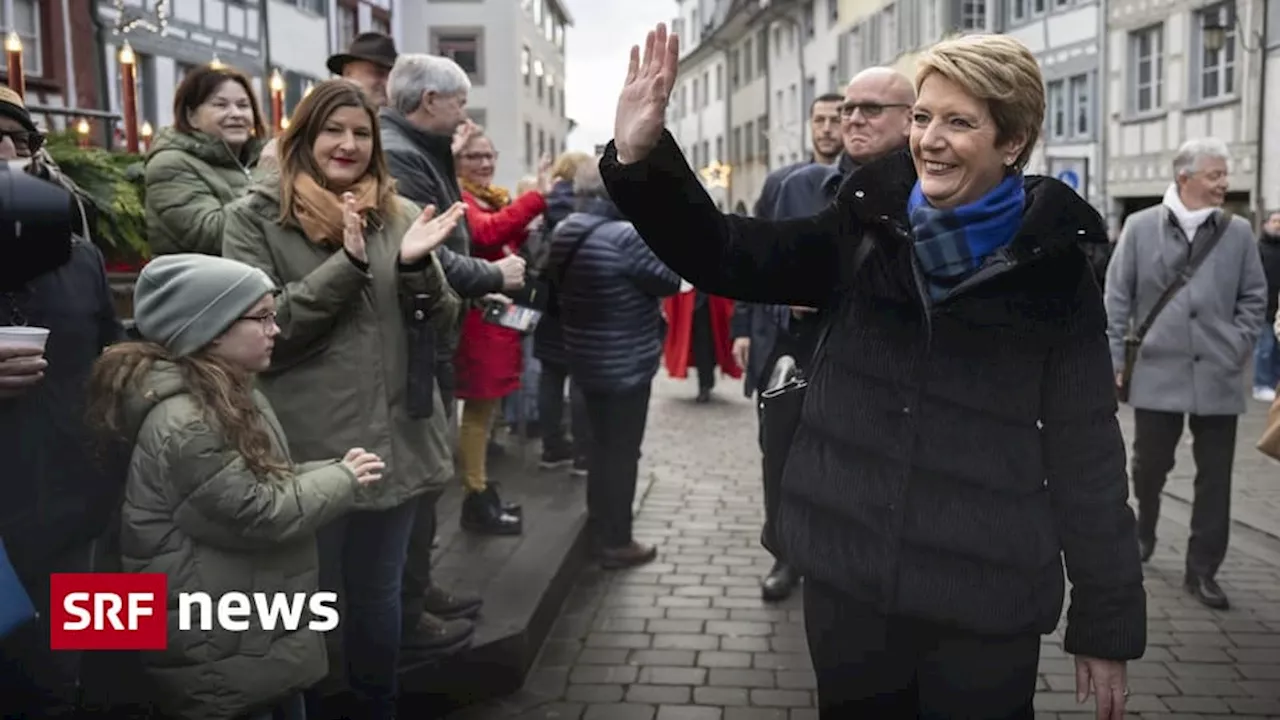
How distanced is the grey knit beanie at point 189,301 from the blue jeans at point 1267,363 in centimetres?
1110

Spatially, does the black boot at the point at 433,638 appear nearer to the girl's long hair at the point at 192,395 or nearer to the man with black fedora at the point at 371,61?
the girl's long hair at the point at 192,395

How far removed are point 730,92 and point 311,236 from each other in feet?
188

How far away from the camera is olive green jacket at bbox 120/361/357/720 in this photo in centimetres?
289

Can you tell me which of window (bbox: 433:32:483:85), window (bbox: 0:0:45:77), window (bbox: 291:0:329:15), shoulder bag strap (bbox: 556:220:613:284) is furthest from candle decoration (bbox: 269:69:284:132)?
window (bbox: 433:32:483:85)

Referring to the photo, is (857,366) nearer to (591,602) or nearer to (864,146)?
(864,146)

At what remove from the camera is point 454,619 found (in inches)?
185

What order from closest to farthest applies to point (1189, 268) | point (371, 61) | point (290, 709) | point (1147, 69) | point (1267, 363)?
point (290, 709) → point (371, 61) → point (1189, 268) → point (1267, 363) → point (1147, 69)

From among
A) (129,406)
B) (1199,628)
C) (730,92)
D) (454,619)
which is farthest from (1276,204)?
(730,92)

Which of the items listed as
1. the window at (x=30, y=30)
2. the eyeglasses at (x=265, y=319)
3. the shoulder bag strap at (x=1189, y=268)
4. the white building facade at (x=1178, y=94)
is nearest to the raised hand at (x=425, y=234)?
the eyeglasses at (x=265, y=319)

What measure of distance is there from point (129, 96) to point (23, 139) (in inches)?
63.4

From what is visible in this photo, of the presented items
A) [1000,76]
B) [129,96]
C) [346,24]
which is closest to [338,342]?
[129,96]

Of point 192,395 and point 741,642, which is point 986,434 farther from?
point 741,642

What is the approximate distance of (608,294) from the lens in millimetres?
6059

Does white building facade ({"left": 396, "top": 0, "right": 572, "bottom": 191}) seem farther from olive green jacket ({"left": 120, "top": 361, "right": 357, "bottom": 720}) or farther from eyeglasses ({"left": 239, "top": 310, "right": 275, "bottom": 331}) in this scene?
olive green jacket ({"left": 120, "top": 361, "right": 357, "bottom": 720})
